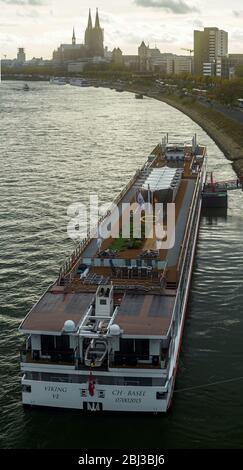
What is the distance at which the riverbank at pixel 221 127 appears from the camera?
264 ft

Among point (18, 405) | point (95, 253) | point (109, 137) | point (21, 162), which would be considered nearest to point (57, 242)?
point (95, 253)

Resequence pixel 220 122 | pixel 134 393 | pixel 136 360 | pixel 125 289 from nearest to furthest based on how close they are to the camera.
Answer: pixel 134 393, pixel 136 360, pixel 125 289, pixel 220 122

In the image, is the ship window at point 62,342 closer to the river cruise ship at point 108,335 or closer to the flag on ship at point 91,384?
the river cruise ship at point 108,335

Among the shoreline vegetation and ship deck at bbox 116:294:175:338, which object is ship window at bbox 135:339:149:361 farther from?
the shoreline vegetation

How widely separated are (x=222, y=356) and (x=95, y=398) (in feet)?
23.9

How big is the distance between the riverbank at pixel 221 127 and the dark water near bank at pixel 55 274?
6.72 feet

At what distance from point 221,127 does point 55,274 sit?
7203 centimetres

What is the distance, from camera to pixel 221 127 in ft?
345

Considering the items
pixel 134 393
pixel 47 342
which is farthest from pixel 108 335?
pixel 47 342

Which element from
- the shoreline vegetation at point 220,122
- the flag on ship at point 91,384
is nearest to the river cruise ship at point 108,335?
the flag on ship at point 91,384

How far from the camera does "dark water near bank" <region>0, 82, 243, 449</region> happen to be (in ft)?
76.8

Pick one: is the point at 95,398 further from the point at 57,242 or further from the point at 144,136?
the point at 144,136

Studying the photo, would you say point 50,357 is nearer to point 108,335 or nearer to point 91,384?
point 91,384
